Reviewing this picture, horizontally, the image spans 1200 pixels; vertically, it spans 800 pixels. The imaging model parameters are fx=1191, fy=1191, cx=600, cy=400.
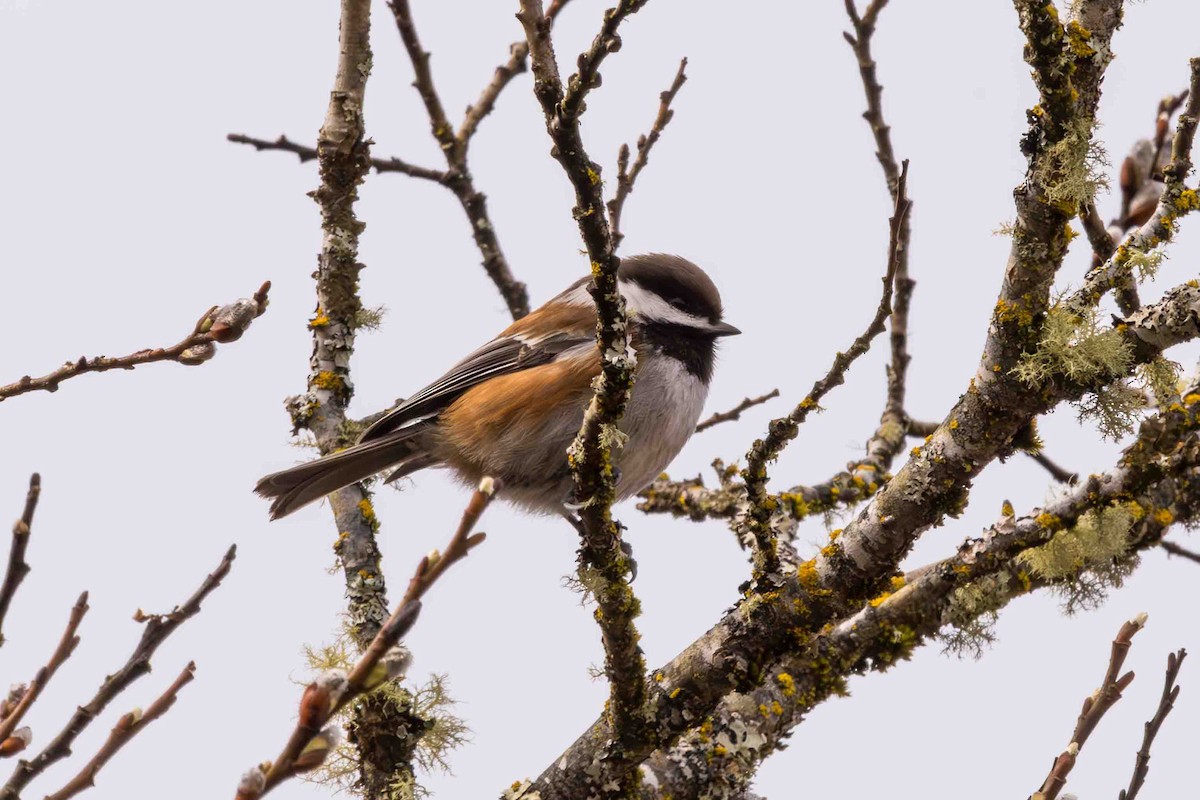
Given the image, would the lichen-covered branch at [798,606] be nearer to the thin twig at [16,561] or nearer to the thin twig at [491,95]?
the thin twig at [16,561]

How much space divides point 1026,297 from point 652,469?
1828 millimetres

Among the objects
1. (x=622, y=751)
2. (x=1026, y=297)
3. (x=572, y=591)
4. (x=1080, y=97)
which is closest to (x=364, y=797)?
(x=622, y=751)

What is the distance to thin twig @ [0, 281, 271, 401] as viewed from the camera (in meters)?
2.23

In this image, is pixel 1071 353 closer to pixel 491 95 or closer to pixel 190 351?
pixel 190 351

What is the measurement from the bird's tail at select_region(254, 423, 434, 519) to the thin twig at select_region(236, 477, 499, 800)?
2790 millimetres

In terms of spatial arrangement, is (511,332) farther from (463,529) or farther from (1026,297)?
(463,529)

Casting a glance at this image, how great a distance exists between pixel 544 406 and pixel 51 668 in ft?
8.08

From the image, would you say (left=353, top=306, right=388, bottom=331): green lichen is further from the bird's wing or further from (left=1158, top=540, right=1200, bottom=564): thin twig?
(left=1158, top=540, right=1200, bottom=564): thin twig

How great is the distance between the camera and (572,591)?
111 inches

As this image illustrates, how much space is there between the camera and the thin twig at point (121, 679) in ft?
5.22

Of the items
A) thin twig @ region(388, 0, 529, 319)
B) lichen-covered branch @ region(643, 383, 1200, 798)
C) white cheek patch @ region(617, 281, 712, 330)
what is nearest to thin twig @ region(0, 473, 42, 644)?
lichen-covered branch @ region(643, 383, 1200, 798)

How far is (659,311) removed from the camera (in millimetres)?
4434

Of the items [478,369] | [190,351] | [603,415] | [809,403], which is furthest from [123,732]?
[478,369]

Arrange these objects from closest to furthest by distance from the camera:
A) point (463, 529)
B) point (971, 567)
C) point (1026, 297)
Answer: point (463, 529) → point (1026, 297) → point (971, 567)
